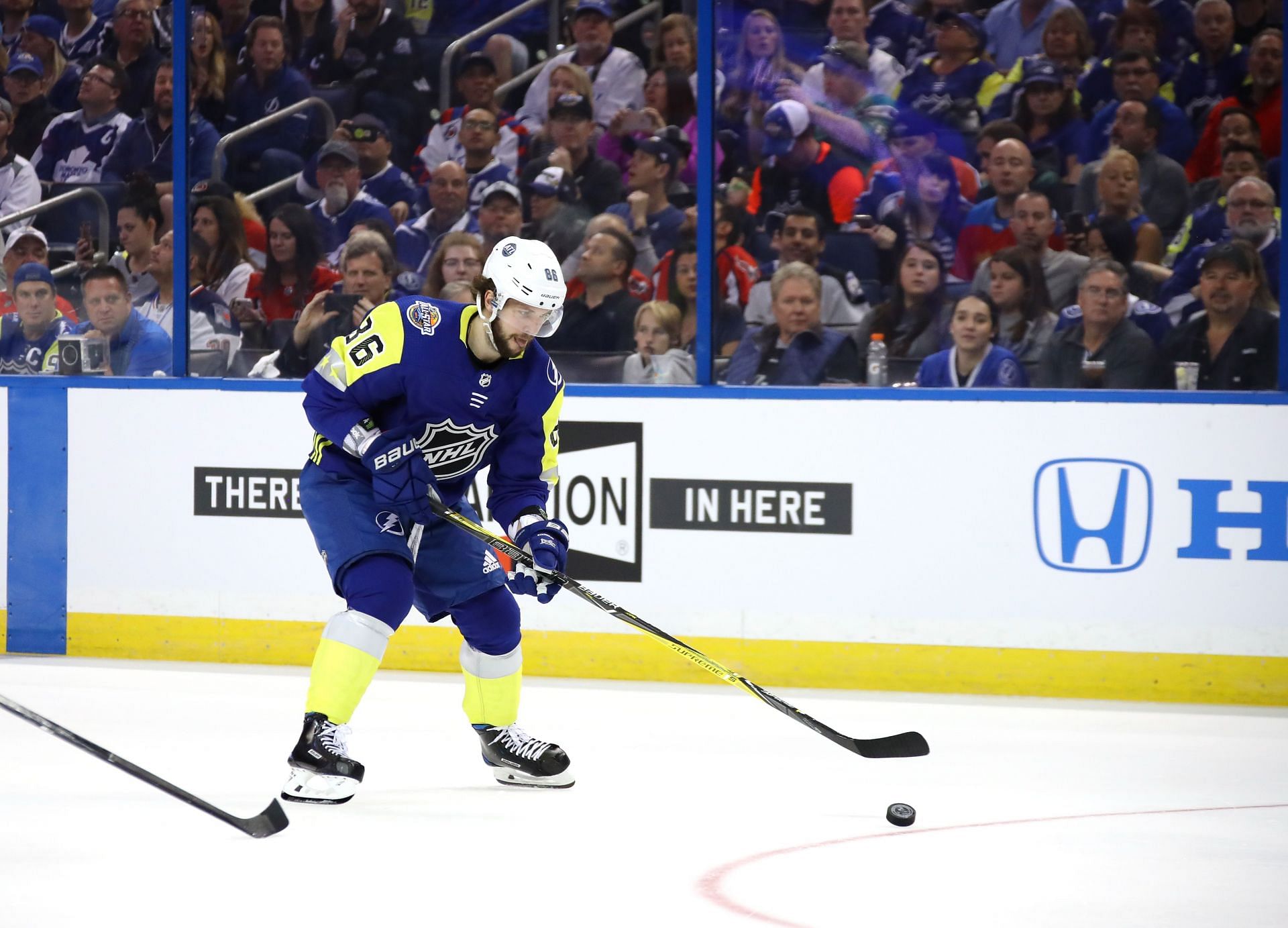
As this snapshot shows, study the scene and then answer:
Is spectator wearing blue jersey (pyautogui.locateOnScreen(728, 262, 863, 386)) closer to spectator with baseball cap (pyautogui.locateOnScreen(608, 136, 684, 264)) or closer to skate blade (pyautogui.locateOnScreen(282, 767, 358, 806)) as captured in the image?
spectator with baseball cap (pyautogui.locateOnScreen(608, 136, 684, 264))

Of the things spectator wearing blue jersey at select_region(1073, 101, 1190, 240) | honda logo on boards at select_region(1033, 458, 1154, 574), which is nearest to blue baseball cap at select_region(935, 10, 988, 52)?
spectator wearing blue jersey at select_region(1073, 101, 1190, 240)

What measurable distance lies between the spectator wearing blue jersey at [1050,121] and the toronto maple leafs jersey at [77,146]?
10.2ft

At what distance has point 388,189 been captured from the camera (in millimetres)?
5699

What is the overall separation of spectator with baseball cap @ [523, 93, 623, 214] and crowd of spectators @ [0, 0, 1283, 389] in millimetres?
11

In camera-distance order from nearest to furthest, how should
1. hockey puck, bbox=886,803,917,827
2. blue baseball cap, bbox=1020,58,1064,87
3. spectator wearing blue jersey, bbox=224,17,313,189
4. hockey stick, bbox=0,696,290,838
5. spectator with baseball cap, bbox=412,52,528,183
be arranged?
1. hockey stick, bbox=0,696,290,838
2. hockey puck, bbox=886,803,917,827
3. blue baseball cap, bbox=1020,58,1064,87
4. spectator with baseball cap, bbox=412,52,528,183
5. spectator wearing blue jersey, bbox=224,17,313,189

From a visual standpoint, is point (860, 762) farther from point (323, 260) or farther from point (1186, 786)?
point (323, 260)

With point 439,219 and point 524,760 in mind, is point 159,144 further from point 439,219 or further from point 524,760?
point 524,760

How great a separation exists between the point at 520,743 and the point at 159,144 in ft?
10.3

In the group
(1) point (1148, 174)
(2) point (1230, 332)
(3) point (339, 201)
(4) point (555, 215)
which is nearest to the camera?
(2) point (1230, 332)

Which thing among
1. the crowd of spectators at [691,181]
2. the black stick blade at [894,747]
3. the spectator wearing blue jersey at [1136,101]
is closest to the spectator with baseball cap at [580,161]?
the crowd of spectators at [691,181]

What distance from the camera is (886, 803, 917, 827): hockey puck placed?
319cm

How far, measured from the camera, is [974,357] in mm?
4992

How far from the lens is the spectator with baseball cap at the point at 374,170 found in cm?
568

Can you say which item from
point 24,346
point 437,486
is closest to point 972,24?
point 437,486
